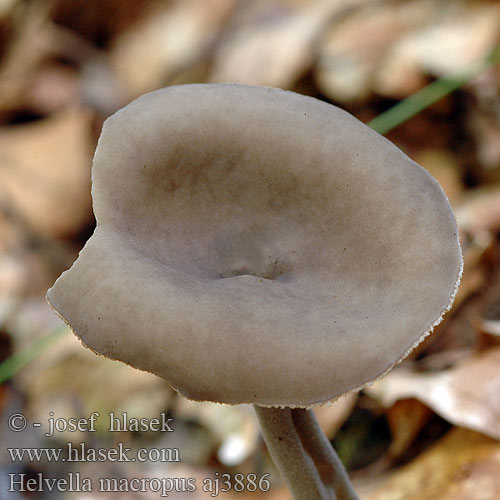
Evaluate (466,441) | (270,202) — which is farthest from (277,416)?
(466,441)

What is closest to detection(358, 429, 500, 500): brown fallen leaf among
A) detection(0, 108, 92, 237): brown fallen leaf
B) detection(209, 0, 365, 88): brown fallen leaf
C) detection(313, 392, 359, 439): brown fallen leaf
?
detection(313, 392, 359, 439): brown fallen leaf

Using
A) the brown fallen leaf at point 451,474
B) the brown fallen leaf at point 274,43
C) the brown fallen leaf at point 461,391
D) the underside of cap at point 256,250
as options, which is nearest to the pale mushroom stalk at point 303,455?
the underside of cap at point 256,250

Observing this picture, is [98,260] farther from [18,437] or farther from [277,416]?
[18,437]

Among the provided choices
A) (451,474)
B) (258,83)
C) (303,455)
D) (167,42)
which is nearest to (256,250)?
(303,455)

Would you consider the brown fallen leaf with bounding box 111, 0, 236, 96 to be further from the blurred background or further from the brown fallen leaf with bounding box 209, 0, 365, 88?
the brown fallen leaf with bounding box 209, 0, 365, 88

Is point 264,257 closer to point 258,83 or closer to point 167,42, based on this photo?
point 258,83

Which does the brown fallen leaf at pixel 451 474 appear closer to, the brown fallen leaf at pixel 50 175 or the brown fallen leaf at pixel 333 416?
the brown fallen leaf at pixel 333 416
